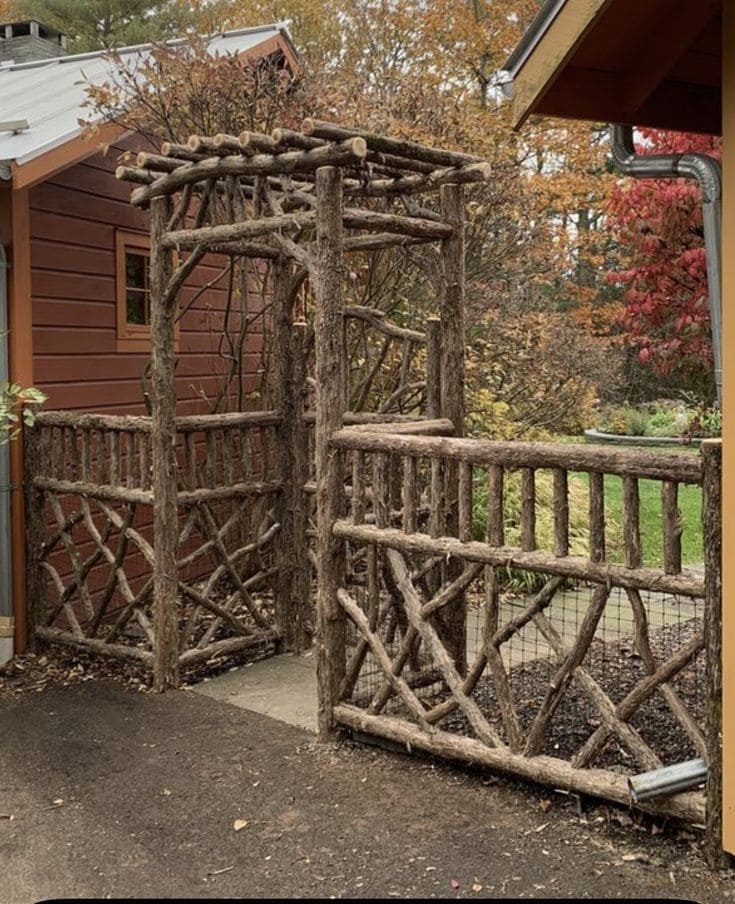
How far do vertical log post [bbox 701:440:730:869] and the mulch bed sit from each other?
14.4 inches

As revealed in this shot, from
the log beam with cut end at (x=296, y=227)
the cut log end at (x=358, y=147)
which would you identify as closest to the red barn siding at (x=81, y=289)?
the log beam with cut end at (x=296, y=227)

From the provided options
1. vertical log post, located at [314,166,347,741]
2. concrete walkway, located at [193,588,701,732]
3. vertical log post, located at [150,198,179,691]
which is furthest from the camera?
vertical log post, located at [150,198,179,691]

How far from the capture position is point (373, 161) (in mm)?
5102

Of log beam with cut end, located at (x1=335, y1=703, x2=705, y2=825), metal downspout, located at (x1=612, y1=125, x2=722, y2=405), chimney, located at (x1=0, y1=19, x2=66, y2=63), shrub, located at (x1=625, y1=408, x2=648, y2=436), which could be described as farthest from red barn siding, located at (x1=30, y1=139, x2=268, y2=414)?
shrub, located at (x1=625, y1=408, x2=648, y2=436)

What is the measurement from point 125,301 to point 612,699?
4465mm

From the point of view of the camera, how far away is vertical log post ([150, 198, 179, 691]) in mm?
5793

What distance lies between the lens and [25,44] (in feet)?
32.5

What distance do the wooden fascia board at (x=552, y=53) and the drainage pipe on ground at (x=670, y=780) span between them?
2.38m

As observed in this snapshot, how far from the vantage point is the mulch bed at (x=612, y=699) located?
4.57 metres

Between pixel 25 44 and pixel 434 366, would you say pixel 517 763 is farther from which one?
pixel 25 44

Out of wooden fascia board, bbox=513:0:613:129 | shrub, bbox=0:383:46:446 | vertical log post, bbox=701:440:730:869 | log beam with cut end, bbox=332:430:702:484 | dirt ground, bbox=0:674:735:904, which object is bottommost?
dirt ground, bbox=0:674:735:904

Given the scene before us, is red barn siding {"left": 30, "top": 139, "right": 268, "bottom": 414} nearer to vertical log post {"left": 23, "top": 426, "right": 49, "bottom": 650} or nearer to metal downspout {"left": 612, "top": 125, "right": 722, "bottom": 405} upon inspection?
vertical log post {"left": 23, "top": 426, "right": 49, "bottom": 650}

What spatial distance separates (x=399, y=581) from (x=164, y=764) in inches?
56.9

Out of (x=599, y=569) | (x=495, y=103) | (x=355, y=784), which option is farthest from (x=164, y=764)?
(x=495, y=103)
